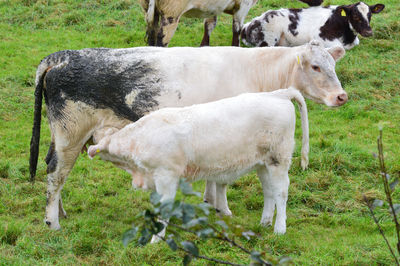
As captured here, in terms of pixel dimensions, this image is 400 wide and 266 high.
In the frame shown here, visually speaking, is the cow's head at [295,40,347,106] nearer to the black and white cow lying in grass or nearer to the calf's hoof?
the black and white cow lying in grass

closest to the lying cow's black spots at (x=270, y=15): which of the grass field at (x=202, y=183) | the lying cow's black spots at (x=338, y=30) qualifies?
the lying cow's black spots at (x=338, y=30)

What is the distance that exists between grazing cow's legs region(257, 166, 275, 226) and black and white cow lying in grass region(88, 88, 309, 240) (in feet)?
0.53

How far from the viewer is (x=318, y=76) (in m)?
6.72

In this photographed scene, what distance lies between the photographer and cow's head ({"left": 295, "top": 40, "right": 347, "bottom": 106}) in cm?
664

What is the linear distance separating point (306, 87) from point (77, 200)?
3151mm

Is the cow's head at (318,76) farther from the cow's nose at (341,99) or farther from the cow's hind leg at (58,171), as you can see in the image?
the cow's hind leg at (58,171)

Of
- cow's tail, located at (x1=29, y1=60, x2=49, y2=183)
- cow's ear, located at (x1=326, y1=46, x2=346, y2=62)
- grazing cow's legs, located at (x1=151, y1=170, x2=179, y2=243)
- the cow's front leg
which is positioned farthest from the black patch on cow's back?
cow's ear, located at (x1=326, y1=46, x2=346, y2=62)

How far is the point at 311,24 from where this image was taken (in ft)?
40.1

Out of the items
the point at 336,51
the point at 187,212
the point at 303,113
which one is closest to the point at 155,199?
the point at 187,212

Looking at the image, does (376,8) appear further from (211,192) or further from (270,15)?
(211,192)

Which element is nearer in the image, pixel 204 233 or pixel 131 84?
pixel 204 233

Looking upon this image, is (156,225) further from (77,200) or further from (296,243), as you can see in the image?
(77,200)

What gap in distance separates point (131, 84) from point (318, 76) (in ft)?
7.04

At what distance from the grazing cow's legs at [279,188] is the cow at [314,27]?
255 inches
